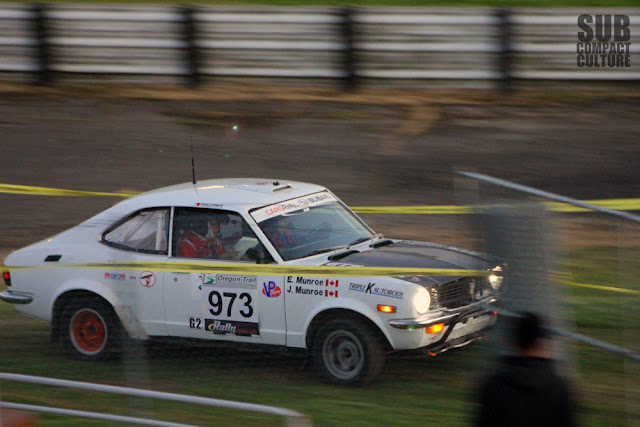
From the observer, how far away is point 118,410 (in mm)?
5289

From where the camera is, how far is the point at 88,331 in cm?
648

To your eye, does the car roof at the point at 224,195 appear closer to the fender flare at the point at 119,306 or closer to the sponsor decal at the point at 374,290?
the fender flare at the point at 119,306

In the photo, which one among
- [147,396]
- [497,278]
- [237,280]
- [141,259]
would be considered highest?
[497,278]

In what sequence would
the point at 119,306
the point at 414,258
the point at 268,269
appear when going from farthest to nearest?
the point at 119,306, the point at 414,258, the point at 268,269

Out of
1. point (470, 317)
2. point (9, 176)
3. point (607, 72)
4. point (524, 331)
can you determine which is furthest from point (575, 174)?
point (524, 331)

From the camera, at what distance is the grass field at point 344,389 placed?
168 inches

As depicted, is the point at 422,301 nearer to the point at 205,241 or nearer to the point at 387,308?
the point at 387,308

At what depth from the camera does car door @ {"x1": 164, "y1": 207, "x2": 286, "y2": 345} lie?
19.6ft

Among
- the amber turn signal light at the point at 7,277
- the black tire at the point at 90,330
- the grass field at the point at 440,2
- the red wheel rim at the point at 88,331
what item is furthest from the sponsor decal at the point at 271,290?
the grass field at the point at 440,2

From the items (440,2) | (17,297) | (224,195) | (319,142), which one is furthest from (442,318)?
(440,2)

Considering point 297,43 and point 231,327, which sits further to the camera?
point 297,43

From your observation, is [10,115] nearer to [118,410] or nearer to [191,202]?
[191,202]

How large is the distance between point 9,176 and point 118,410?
8066 millimetres

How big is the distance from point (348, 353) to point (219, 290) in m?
1.03
